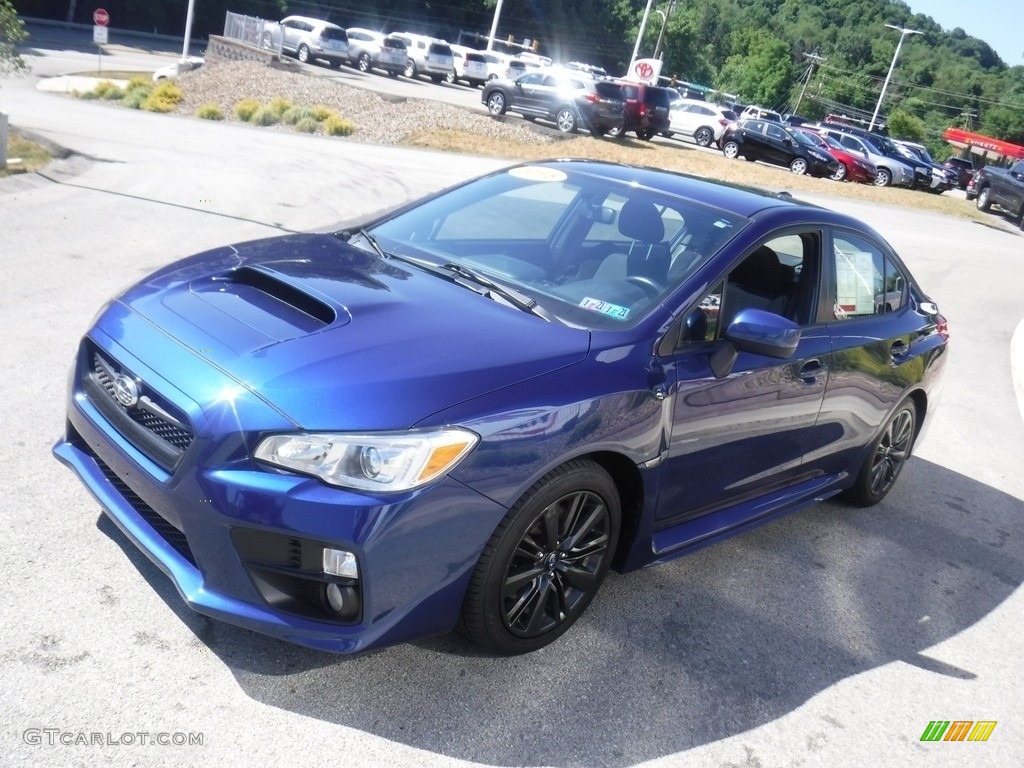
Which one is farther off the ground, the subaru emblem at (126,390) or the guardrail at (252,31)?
the subaru emblem at (126,390)

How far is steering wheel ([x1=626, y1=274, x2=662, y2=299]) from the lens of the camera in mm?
3854

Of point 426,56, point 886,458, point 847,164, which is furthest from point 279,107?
point 886,458

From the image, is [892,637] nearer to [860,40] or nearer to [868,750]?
[868,750]

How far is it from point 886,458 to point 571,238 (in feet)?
8.40

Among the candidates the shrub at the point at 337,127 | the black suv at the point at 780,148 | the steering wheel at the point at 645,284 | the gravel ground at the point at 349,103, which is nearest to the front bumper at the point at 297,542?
the steering wheel at the point at 645,284

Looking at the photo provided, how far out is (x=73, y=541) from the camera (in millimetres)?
3646

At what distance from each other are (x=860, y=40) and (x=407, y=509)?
135621mm

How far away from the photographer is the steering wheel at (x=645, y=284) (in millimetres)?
3854

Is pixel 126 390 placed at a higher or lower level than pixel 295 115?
higher

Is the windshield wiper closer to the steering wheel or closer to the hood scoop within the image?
the steering wheel

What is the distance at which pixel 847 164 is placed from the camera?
33.6 metres

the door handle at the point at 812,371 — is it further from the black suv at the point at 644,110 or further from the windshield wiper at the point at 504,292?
the black suv at the point at 644,110

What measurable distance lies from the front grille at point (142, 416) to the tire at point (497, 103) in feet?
92.0

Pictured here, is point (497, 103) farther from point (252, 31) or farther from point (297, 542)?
point (297, 542)
